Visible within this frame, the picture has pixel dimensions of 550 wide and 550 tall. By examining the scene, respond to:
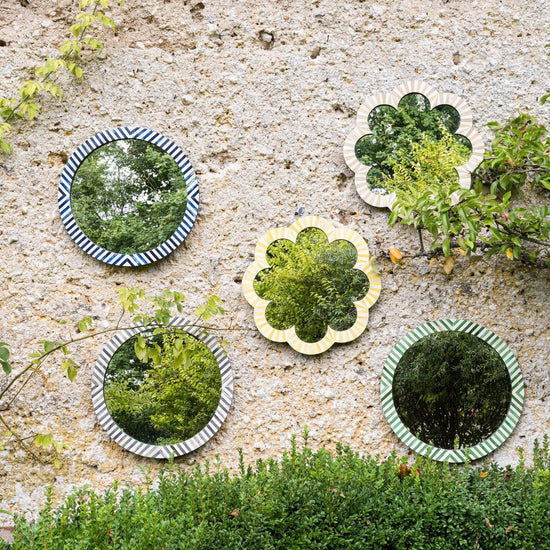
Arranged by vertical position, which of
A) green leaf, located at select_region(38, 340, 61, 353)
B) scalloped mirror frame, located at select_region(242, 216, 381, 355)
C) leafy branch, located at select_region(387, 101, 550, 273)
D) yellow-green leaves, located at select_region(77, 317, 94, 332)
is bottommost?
green leaf, located at select_region(38, 340, 61, 353)

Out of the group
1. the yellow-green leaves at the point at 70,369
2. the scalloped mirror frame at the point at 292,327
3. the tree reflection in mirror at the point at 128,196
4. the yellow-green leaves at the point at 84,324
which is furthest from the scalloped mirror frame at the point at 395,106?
the yellow-green leaves at the point at 70,369

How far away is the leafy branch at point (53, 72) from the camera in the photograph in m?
3.34

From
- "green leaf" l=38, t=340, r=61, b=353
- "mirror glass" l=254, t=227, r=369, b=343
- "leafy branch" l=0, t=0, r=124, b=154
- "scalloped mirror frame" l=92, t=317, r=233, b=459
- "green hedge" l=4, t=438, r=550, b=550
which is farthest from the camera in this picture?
"leafy branch" l=0, t=0, r=124, b=154

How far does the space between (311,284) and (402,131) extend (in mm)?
996

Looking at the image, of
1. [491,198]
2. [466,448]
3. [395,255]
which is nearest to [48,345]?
[395,255]

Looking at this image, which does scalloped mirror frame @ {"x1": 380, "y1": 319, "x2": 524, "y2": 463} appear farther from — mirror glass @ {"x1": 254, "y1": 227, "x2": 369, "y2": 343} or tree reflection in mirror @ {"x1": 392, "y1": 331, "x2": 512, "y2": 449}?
mirror glass @ {"x1": 254, "y1": 227, "x2": 369, "y2": 343}

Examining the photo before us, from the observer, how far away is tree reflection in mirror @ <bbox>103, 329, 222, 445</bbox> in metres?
3.15

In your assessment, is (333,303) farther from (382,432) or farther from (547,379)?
(547,379)

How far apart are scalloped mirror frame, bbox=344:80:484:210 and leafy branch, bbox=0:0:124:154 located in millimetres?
1502

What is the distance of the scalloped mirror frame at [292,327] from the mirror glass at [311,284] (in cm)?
2

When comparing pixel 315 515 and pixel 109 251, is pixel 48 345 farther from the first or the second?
pixel 315 515

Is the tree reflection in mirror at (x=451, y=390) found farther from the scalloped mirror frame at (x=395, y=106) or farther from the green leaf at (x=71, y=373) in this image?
the green leaf at (x=71, y=373)

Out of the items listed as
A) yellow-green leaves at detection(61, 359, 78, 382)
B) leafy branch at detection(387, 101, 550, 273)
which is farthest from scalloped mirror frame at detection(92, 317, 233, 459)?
leafy branch at detection(387, 101, 550, 273)


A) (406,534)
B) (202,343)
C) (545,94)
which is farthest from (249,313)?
(545,94)
